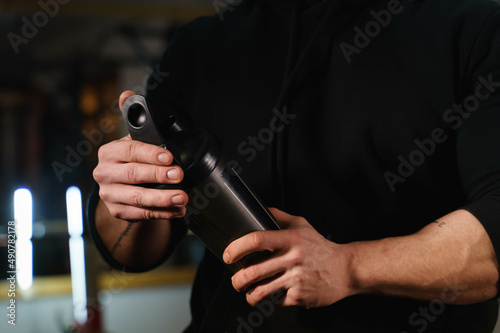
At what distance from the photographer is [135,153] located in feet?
2.02

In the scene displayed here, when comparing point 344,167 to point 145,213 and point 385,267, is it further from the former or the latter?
point 145,213

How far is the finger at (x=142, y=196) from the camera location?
1.92 feet

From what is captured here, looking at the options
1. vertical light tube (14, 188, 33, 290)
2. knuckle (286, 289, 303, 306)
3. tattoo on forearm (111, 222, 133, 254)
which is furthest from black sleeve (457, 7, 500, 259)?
vertical light tube (14, 188, 33, 290)

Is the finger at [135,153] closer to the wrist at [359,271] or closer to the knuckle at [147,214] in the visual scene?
the knuckle at [147,214]

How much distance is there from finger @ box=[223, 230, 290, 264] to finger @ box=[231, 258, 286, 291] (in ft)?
0.06

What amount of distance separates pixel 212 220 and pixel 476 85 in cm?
44

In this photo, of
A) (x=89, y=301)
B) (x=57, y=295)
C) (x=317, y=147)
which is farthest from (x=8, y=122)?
(x=317, y=147)

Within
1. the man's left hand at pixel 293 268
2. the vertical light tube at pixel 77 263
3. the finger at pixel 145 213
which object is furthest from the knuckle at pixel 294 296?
the vertical light tube at pixel 77 263

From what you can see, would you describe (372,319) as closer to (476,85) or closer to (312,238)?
(312,238)

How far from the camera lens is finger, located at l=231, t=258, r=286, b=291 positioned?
59 cm

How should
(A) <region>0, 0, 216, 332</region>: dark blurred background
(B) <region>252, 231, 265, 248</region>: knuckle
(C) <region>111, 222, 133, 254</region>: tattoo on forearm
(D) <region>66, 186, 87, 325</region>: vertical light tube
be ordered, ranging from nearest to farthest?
(B) <region>252, 231, 265, 248</region>: knuckle < (C) <region>111, 222, 133, 254</region>: tattoo on forearm < (D) <region>66, 186, 87, 325</region>: vertical light tube < (A) <region>0, 0, 216, 332</region>: dark blurred background

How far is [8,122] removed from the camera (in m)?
4.40

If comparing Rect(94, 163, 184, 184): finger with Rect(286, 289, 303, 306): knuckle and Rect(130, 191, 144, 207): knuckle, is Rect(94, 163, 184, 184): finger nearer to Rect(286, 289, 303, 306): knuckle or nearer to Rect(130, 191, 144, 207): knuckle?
Rect(130, 191, 144, 207): knuckle

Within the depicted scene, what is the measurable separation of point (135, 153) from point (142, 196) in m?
0.06
